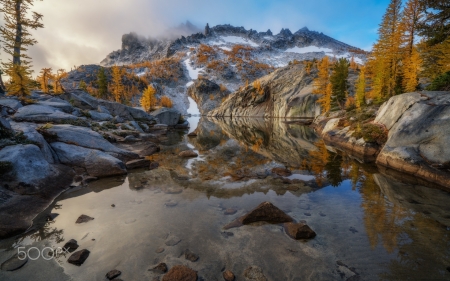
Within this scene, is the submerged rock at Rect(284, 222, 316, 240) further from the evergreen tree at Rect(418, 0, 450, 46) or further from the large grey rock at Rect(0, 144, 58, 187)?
the evergreen tree at Rect(418, 0, 450, 46)

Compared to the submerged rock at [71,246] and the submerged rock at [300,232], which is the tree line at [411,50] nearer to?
the submerged rock at [300,232]

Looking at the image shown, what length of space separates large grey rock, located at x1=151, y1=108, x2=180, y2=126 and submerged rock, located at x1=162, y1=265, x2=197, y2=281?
4741cm

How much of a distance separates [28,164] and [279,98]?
9063cm

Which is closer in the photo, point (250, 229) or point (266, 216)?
point (250, 229)

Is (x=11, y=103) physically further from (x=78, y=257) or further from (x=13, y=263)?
(x=78, y=257)

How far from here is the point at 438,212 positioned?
26.2ft

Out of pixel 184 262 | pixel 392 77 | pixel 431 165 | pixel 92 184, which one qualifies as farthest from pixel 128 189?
pixel 392 77

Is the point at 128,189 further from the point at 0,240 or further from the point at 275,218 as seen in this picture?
the point at 275,218

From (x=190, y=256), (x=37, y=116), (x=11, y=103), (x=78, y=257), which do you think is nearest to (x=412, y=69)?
(x=190, y=256)

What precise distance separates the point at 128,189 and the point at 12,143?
5.61m

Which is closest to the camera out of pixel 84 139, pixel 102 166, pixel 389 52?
pixel 102 166

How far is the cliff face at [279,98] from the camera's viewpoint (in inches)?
2955

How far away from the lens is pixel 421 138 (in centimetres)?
1318

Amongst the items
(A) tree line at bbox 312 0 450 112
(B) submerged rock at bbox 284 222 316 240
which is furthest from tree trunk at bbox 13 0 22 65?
(A) tree line at bbox 312 0 450 112
